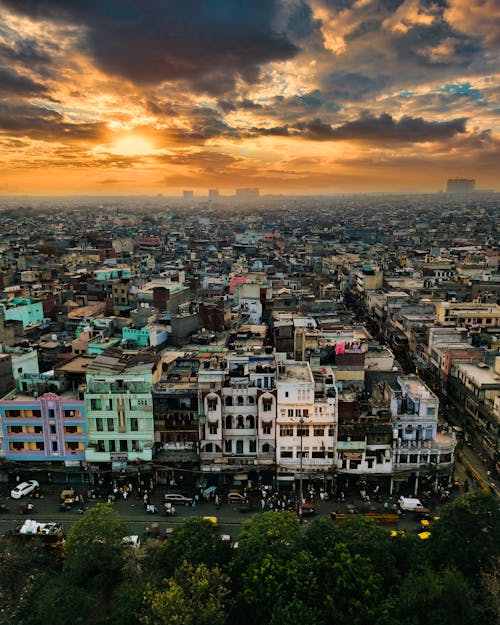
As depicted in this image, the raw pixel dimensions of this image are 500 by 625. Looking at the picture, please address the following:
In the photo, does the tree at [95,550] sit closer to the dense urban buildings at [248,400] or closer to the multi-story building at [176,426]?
the dense urban buildings at [248,400]

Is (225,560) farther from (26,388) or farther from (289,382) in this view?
(26,388)

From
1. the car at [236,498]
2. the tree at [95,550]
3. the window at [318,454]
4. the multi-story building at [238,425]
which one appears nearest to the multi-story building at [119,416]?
the multi-story building at [238,425]

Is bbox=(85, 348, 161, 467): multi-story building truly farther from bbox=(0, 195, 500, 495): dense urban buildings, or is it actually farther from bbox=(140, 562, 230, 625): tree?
bbox=(140, 562, 230, 625): tree

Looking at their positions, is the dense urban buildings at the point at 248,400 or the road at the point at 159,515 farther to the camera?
the dense urban buildings at the point at 248,400

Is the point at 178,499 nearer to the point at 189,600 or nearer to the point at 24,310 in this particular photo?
the point at 189,600

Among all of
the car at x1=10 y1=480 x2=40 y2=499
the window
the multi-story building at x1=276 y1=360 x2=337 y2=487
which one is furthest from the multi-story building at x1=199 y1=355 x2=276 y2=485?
the car at x1=10 y1=480 x2=40 y2=499
